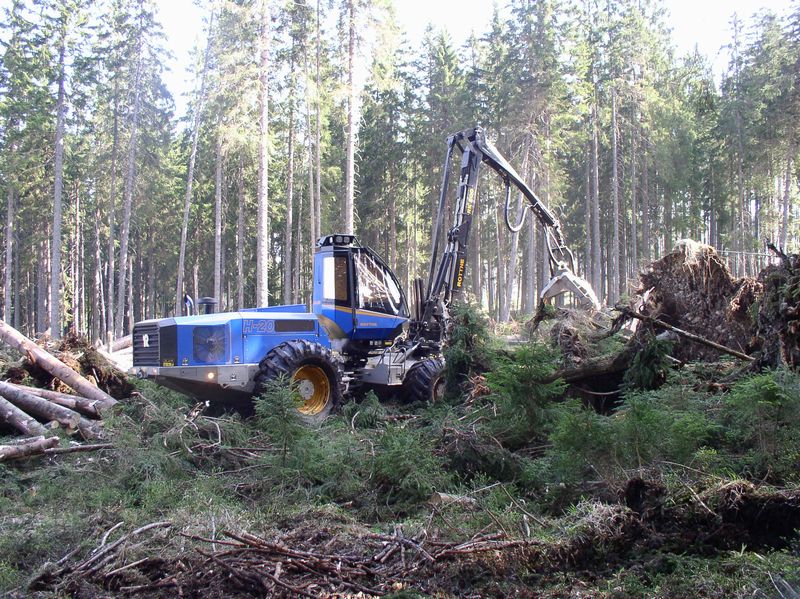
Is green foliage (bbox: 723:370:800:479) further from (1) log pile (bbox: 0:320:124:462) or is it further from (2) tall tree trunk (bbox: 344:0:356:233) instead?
(2) tall tree trunk (bbox: 344:0:356:233)

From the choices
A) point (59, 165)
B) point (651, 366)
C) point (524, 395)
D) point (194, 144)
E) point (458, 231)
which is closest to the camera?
point (524, 395)

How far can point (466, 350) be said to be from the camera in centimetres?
1086

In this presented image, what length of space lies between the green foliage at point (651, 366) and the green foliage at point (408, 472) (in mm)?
3027

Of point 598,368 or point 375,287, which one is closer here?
point 598,368

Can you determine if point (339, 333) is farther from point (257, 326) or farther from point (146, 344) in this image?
point (146, 344)

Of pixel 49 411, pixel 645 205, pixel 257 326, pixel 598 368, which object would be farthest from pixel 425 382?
pixel 645 205

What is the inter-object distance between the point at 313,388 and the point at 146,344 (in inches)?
106

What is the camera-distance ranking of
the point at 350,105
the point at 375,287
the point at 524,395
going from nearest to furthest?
the point at 524,395 → the point at 375,287 → the point at 350,105

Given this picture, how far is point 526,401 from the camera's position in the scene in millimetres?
7227

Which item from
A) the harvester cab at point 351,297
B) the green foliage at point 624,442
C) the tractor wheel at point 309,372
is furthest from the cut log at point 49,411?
the green foliage at point 624,442

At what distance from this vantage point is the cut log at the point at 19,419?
358 inches

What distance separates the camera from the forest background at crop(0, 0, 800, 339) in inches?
1076

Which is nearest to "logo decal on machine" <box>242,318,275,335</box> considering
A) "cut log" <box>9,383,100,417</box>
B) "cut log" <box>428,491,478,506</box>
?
"cut log" <box>9,383,100,417</box>

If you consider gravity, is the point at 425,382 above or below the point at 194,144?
below
